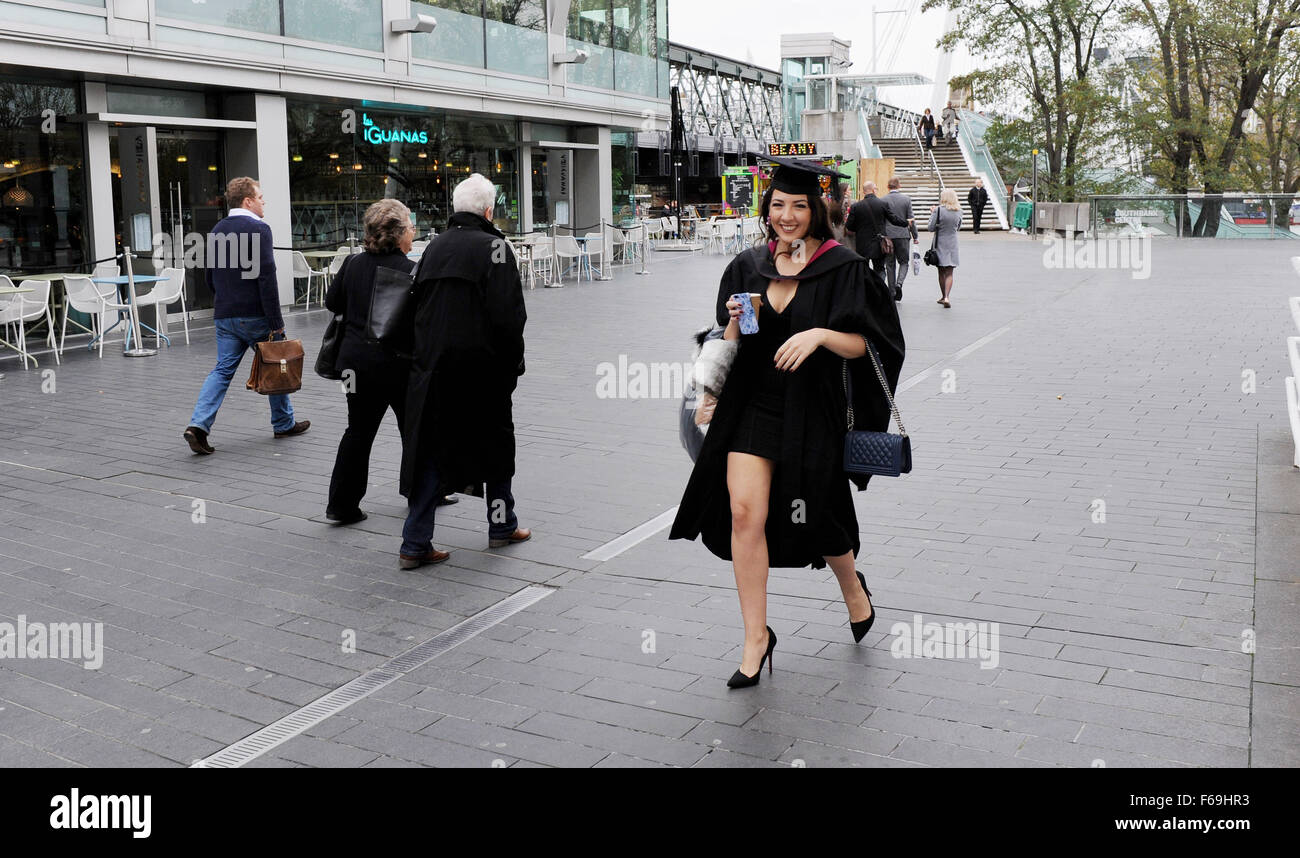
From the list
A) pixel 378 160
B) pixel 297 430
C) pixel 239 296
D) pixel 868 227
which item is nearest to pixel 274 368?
pixel 239 296

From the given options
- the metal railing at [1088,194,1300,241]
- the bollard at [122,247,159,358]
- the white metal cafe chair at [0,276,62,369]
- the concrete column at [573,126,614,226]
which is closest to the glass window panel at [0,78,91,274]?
the bollard at [122,247,159,358]

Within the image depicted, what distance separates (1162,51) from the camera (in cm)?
3844

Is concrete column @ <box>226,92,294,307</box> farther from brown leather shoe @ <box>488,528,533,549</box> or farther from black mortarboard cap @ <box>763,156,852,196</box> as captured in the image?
black mortarboard cap @ <box>763,156,852,196</box>

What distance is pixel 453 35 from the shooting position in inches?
830

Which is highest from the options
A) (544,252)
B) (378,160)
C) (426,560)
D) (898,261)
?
(378,160)

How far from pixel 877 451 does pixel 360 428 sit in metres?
3.29

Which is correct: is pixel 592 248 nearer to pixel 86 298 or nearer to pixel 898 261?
pixel 898 261

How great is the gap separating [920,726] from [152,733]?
97.8 inches

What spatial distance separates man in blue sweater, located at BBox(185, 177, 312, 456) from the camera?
329 inches

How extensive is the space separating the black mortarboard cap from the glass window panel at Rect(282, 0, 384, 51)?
15051 mm

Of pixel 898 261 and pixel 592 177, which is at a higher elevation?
pixel 592 177

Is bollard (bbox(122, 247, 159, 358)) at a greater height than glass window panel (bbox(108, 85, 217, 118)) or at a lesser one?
lesser

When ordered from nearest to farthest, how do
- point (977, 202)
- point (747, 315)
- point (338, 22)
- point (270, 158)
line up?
point (747, 315) < point (270, 158) < point (338, 22) < point (977, 202)
